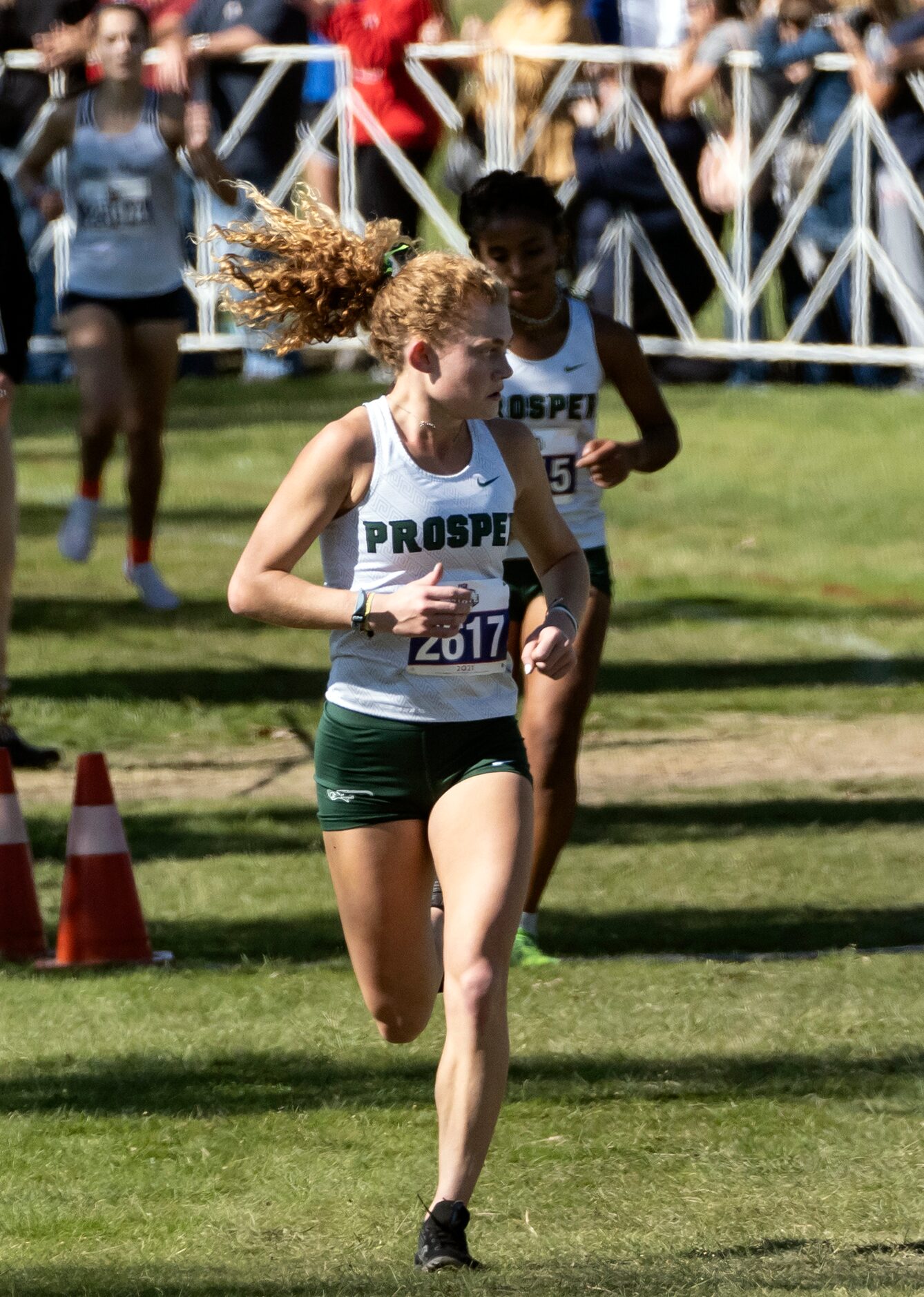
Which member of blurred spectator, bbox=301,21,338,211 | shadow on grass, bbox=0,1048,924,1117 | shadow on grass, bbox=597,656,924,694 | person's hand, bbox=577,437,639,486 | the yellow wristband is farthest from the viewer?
blurred spectator, bbox=301,21,338,211

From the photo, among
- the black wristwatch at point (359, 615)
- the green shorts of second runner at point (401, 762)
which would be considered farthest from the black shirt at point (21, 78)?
the black wristwatch at point (359, 615)

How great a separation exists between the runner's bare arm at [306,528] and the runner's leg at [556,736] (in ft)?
5.95

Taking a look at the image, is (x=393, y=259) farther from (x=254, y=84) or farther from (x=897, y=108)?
(x=254, y=84)

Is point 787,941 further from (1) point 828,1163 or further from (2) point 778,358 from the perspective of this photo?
(2) point 778,358

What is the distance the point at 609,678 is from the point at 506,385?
14.0ft

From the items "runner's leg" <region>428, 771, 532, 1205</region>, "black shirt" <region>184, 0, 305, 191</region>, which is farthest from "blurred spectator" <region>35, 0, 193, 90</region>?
"runner's leg" <region>428, 771, 532, 1205</region>

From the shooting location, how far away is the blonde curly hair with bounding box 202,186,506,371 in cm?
460

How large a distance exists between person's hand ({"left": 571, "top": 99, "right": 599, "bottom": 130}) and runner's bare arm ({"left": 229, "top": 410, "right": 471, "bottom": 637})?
12803 millimetres

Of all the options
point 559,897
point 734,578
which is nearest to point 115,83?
point 734,578

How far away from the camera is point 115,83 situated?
10.8m

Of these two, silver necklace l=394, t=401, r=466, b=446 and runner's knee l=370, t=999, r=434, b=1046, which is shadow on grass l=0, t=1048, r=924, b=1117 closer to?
runner's knee l=370, t=999, r=434, b=1046

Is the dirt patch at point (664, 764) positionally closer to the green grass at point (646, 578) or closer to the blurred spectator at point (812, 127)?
the green grass at point (646, 578)

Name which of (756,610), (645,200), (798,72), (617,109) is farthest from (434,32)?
(756,610)

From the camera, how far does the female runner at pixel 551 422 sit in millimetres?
6348
